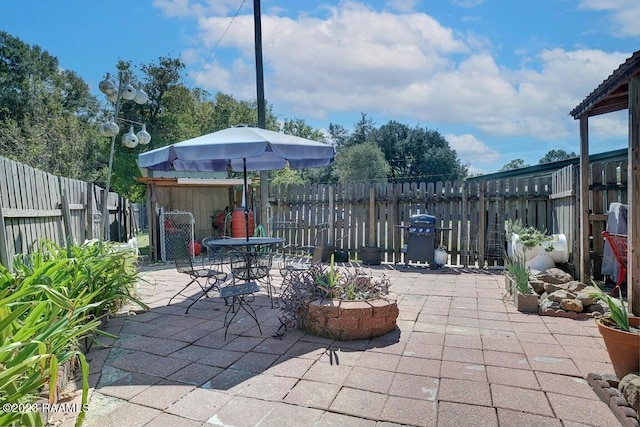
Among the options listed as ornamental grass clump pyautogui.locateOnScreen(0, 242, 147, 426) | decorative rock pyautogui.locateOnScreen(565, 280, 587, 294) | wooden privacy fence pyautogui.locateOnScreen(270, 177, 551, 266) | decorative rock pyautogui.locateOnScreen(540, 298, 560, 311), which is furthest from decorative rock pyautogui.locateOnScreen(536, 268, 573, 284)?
ornamental grass clump pyautogui.locateOnScreen(0, 242, 147, 426)

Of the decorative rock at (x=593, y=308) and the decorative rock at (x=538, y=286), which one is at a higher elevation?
the decorative rock at (x=538, y=286)

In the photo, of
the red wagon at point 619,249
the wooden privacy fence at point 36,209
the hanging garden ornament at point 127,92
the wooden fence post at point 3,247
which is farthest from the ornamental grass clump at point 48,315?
the red wagon at point 619,249

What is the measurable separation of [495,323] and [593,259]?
2.26 metres

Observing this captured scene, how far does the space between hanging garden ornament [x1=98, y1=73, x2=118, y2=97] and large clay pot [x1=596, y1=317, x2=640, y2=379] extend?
6.63 meters

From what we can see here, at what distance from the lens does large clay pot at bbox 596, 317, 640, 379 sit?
2.12 m

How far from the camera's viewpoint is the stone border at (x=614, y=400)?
184 cm

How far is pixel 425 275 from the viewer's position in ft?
19.7

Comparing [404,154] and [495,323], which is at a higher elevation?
[404,154]

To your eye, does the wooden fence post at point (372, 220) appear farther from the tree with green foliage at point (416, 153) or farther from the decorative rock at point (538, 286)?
the tree with green foliage at point (416, 153)

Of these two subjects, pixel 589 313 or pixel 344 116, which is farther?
pixel 344 116

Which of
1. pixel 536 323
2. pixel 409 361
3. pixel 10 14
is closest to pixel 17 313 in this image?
pixel 409 361

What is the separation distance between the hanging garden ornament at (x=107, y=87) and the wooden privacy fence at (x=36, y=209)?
4.82ft

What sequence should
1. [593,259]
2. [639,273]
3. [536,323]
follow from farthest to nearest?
1. [593,259]
2. [536,323]
3. [639,273]

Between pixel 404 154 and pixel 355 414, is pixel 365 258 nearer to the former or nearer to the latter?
pixel 355 414
